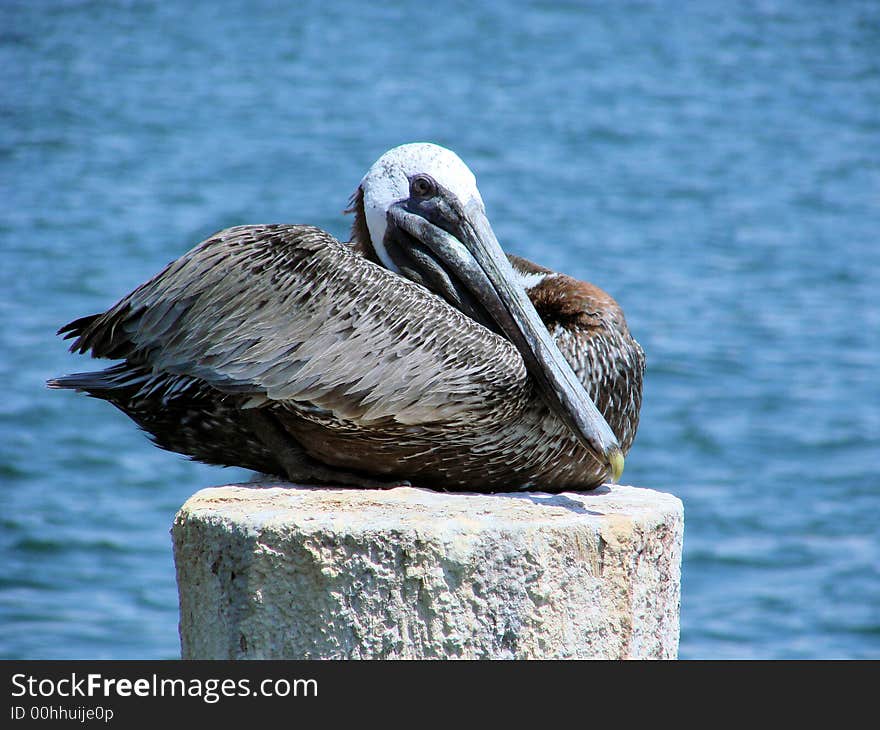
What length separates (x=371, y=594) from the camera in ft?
10.4

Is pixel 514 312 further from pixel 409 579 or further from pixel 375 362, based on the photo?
pixel 409 579

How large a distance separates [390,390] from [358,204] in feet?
2.57

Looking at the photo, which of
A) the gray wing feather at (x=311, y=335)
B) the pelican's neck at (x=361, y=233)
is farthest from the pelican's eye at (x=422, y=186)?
the gray wing feather at (x=311, y=335)

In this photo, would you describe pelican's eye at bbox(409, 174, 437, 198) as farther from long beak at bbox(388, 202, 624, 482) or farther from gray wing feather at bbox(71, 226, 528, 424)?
gray wing feather at bbox(71, 226, 528, 424)

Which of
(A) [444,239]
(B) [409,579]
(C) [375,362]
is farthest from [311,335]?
(B) [409,579]

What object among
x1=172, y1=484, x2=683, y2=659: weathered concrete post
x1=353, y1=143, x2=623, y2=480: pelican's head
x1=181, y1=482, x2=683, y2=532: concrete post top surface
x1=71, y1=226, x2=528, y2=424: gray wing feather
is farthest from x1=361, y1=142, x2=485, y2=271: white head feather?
x1=172, y1=484, x2=683, y2=659: weathered concrete post

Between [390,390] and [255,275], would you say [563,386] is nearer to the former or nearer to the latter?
[390,390]

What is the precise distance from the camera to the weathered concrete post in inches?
124

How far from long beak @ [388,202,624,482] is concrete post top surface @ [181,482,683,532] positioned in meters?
0.16

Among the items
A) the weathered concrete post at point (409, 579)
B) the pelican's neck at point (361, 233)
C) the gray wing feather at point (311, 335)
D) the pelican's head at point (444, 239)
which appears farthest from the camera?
the pelican's neck at point (361, 233)

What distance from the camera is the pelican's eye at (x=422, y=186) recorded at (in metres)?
3.90

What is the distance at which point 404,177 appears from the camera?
Result: 393 centimetres

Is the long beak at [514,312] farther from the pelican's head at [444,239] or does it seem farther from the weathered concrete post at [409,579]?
the weathered concrete post at [409,579]

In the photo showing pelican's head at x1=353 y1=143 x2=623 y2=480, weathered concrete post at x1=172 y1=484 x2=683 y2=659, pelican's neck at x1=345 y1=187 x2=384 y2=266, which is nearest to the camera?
weathered concrete post at x1=172 y1=484 x2=683 y2=659
